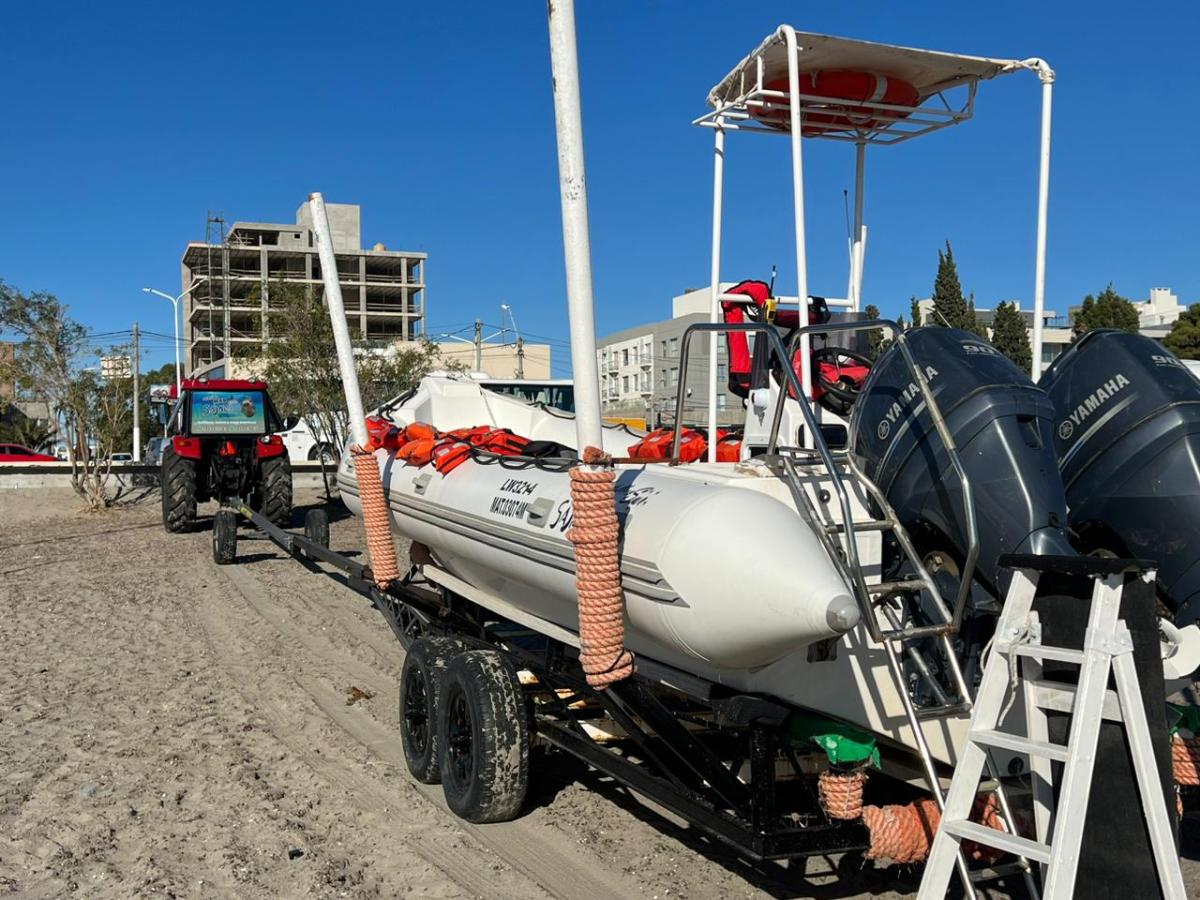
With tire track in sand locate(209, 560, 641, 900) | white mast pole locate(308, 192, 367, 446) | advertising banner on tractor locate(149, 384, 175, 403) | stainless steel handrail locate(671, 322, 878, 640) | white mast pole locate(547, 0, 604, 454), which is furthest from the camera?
advertising banner on tractor locate(149, 384, 175, 403)

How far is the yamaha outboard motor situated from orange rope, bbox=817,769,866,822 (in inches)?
49.9

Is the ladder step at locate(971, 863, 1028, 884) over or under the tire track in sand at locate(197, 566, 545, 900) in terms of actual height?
over

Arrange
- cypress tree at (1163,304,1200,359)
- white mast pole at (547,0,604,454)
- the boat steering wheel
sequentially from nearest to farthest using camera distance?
1. white mast pole at (547,0,604,454)
2. the boat steering wheel
3. cypress tree at (1163,304,1200,359)

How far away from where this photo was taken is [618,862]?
4594 mm

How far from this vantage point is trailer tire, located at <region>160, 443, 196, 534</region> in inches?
623

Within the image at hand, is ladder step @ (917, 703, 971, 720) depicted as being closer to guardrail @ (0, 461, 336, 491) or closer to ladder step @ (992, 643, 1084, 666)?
ladder step @ (992, 643, 1084, 666)

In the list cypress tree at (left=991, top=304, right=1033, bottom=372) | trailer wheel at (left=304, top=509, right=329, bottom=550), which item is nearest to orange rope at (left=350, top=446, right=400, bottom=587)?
trailer wheel at (left=304, top=509, right=329, bottom=550)

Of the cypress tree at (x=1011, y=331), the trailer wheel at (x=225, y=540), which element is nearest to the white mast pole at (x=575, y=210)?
the trailer wheel at (x=225, y=540)

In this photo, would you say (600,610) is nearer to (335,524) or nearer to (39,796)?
(39,796)

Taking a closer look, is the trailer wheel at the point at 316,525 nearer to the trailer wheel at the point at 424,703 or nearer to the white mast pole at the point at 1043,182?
the trailer wheel at the point at 424,703

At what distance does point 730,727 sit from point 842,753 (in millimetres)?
527

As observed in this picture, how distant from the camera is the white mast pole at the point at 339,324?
268 inches

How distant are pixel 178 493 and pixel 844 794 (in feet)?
45.4

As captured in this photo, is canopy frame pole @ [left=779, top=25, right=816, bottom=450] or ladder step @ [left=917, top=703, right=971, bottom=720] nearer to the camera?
ladder step @ [left=917, top=703, right=971, bottom=720]
